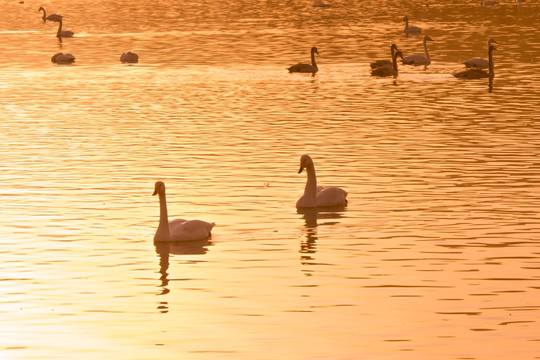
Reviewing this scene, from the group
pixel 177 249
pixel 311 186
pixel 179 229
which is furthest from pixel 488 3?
pixel 177 249

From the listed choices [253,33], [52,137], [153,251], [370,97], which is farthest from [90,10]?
[153,251]

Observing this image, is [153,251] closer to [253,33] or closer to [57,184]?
[57,184]

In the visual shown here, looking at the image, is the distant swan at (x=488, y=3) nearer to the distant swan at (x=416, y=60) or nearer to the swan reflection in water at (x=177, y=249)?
the distant swan at (x=416, y=60)

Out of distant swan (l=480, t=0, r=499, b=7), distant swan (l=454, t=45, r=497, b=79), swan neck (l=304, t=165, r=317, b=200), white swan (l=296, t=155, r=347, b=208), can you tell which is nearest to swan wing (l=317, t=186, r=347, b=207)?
white swan (l=296, t=155, r=347, b=208)

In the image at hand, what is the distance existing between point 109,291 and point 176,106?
27.7m

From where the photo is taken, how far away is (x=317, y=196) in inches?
1094

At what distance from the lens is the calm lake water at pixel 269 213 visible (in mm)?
18234

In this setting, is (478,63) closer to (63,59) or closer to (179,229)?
(63,59)

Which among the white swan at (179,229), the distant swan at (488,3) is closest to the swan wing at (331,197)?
the white swan at (179,229)

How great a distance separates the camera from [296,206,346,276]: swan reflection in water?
921 inches

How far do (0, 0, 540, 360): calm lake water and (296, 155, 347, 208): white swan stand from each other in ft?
1.22

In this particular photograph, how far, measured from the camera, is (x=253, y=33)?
85.8m

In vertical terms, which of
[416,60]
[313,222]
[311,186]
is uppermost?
[311,186]

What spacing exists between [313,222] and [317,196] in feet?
4.18
